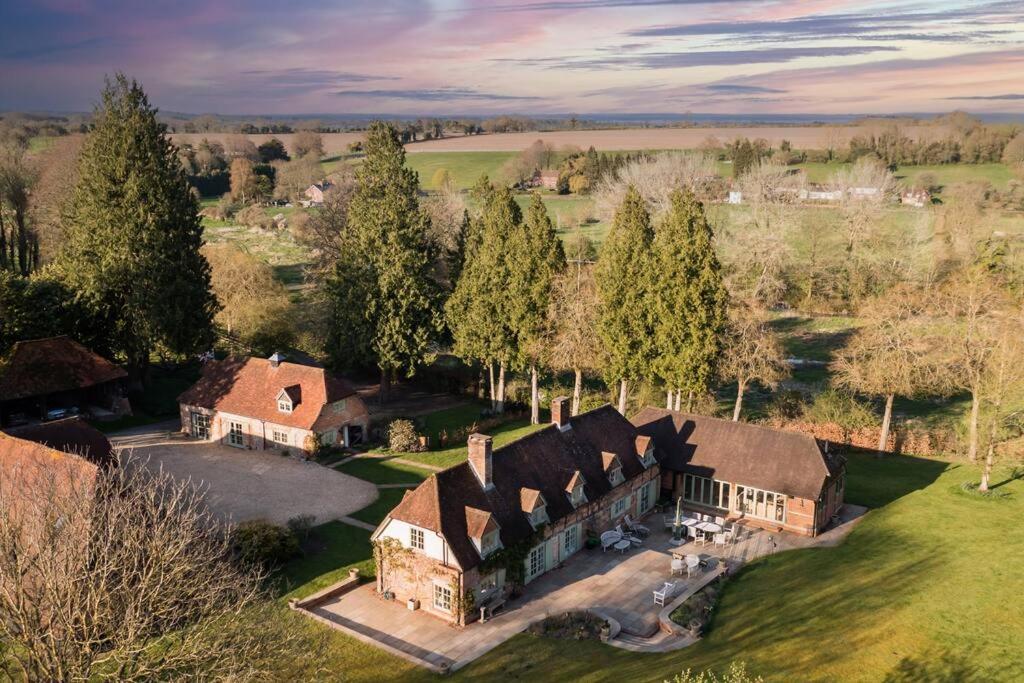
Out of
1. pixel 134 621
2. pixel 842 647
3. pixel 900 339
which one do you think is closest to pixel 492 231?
pixel 900 339

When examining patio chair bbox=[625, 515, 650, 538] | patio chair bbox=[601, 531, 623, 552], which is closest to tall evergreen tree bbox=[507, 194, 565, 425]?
patio chair bbox=[625, 515, 650, 538]

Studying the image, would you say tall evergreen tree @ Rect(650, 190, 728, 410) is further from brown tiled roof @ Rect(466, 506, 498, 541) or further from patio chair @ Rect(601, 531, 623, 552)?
brown tiled roof @ Rect(466, 506, 498, 541)

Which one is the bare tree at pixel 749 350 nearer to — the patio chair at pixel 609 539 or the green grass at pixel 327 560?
the patio chair at pixel 609 539

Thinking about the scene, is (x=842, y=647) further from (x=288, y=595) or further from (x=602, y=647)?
(x=288, y=595)

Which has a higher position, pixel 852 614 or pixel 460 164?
pixel 460 164

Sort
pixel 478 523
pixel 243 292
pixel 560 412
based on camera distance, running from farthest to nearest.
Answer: pixel 243 292 → pixel 560 412 → pixel 478 523

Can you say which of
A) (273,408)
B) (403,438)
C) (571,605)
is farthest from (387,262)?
(571,605)

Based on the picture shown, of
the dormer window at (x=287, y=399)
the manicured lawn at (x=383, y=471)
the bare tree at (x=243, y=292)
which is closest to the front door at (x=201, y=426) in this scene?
the dormer window at (x=287, y=399)

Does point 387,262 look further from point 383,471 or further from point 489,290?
point 383,471
